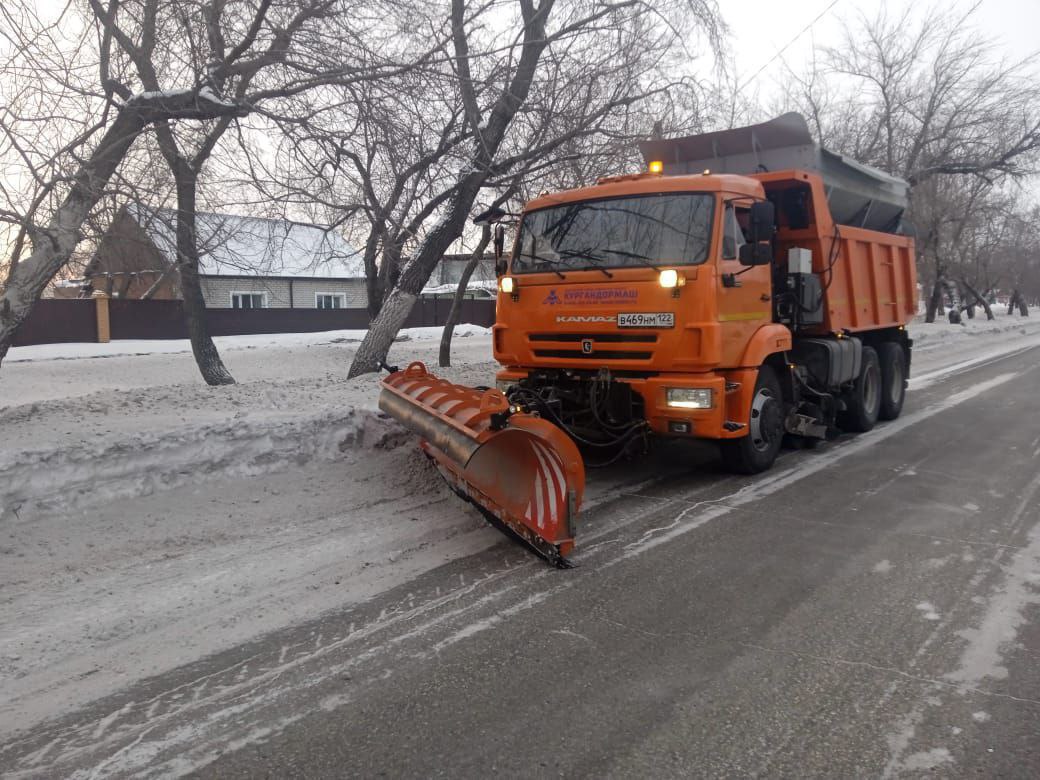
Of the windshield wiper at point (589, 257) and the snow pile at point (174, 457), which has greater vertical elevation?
the windshield wiper at point (589, 257)

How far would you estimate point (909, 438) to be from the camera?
948cm

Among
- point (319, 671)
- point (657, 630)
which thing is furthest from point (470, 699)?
point (657, 630)

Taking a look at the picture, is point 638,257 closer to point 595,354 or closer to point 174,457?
point 595,354

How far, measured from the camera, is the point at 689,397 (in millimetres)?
6641

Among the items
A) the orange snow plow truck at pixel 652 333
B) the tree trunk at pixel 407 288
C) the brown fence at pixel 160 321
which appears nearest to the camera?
the orange snow plow truck at pixel 652 333

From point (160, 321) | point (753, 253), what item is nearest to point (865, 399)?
point (753, 253)

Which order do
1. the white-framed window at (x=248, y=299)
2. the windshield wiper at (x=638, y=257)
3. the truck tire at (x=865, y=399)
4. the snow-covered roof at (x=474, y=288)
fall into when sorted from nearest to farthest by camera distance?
the windshield wiper at (x=638, y=257), the truck tire at (x=865, y=399), the white-framed window at (x=248, y=299), the snow-covered roof at (x=474, y=288)

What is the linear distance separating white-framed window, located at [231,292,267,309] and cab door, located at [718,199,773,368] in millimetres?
31767

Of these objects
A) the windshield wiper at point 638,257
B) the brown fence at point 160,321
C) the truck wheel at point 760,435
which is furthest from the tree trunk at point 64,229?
the brown fence at point 160,321

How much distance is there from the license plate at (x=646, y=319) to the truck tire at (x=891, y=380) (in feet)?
17.6

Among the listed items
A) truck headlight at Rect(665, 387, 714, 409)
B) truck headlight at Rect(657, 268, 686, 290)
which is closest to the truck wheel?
truck headlight at Rect(665, 387, 714, 409)

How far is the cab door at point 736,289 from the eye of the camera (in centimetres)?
670

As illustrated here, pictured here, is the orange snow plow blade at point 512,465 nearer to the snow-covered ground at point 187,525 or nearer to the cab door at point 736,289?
the snow-covered ground at point 187,525

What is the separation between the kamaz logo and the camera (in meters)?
6.89
